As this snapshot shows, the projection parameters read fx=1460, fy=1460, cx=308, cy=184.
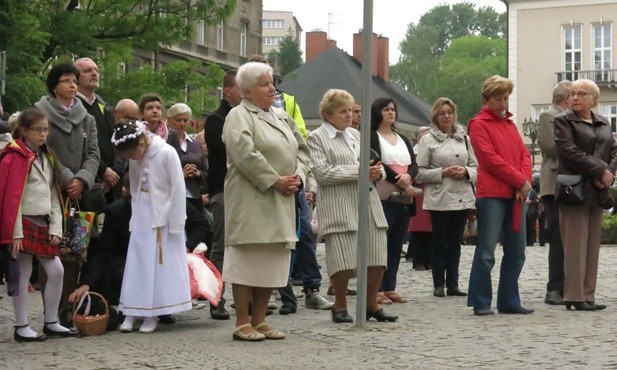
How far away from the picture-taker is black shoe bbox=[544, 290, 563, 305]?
13.4m

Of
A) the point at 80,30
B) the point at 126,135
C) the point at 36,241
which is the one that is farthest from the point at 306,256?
the point at 80,30

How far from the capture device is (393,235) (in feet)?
45.6

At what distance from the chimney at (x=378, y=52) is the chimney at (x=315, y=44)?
208cm

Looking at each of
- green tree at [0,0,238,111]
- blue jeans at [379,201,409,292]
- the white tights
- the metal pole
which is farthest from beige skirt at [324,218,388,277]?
green tree at [0,0,238,111]

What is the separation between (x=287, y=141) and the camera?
10.7 metres

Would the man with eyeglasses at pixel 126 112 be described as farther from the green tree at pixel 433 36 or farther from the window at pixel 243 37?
the green tree at pixel 433 36

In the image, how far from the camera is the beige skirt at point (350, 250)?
11516 mm

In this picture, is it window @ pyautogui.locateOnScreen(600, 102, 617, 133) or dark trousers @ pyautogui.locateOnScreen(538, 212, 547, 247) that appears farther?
window @ pyautogui.locateOnScreen(600, 102, 617, 133)

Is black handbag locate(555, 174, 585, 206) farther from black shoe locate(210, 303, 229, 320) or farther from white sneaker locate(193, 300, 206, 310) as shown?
white sneaker locate(193, 300, 206, 310)

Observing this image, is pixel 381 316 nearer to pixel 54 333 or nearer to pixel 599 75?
pixel 54 333

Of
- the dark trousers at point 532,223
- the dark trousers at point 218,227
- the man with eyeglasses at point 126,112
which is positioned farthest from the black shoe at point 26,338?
the dark trousers at point 532,223

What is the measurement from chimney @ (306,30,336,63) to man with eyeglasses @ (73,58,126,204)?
76369 millimetres

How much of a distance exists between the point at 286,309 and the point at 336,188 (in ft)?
4.31

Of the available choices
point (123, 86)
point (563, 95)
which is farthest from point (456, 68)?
point (563, 95)
